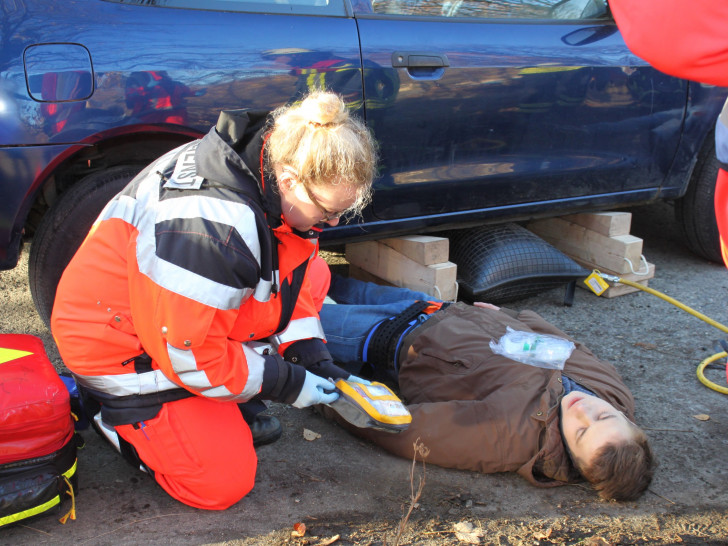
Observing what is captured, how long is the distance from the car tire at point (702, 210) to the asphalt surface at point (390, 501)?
1.48 m

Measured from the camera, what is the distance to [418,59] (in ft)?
9.78

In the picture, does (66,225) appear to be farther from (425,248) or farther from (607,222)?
(607,222)

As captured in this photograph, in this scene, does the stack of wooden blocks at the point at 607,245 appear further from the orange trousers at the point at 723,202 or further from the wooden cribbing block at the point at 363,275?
the orange trousers at the point at 723,202

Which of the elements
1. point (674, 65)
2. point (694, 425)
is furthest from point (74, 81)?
point (694, 425)

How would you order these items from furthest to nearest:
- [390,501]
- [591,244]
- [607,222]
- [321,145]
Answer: [591,244] < [607,222] < [390,501] < [321,145]

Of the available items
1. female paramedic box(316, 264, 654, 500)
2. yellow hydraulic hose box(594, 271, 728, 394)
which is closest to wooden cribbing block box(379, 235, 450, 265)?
female paramedic box(316, 264, 654, 500)

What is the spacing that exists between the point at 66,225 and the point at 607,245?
2832 mm

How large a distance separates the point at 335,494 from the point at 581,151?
2.20m

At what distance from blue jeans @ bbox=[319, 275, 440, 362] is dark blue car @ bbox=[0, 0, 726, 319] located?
302 millimetres

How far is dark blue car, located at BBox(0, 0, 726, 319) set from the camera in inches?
95.0

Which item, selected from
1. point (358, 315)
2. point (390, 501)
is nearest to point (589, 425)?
point (390, 501)

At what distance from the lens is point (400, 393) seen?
2.89 metres

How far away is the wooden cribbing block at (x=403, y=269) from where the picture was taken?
3.35 m

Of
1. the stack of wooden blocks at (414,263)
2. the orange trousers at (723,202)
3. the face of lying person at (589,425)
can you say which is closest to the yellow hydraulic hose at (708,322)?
the face of lying person at (589,425)
